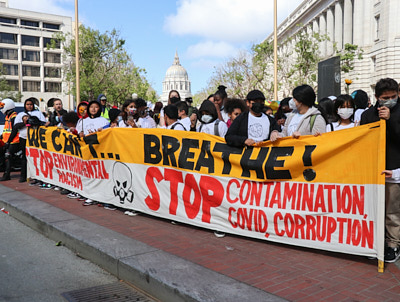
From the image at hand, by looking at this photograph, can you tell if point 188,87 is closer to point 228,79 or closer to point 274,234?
point 228,79

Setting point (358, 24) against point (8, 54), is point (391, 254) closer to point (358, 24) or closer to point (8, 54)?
point (358, 24)

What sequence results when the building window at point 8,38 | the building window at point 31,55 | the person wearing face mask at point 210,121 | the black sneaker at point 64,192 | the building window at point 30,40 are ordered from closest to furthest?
the person wearing face mask at point 210,121 < the black sneaker at point 64,192 < the building window at point 8,38 < the building window at point 31,55 < the building window at point 30,40

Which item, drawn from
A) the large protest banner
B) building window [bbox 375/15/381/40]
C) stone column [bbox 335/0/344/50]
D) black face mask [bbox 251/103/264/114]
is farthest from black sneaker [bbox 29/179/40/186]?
stone column [bbox 335/0/344/50]

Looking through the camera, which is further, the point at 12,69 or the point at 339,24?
the point at 12,69

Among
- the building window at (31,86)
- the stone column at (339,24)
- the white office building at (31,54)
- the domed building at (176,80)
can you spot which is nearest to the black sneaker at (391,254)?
the stone column at (339,24)

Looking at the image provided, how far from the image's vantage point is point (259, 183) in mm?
4949

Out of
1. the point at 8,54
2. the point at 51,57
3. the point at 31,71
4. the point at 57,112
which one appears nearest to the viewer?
the point at 57,112

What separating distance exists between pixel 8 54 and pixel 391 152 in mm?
82159

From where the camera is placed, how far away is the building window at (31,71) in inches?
3036

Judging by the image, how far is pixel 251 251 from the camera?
4.64 meters

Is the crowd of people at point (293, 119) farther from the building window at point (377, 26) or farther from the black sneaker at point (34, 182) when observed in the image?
the building window at point (377, 26)

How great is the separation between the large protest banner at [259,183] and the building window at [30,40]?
7923cm

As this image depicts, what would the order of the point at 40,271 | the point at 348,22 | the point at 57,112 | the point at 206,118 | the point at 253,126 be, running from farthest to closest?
the point at 348,22 → the point at 57,112 → the point at 206,118 → the point at 253,126 → the point at 40,271

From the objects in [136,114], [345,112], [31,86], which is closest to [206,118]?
[345,112]
